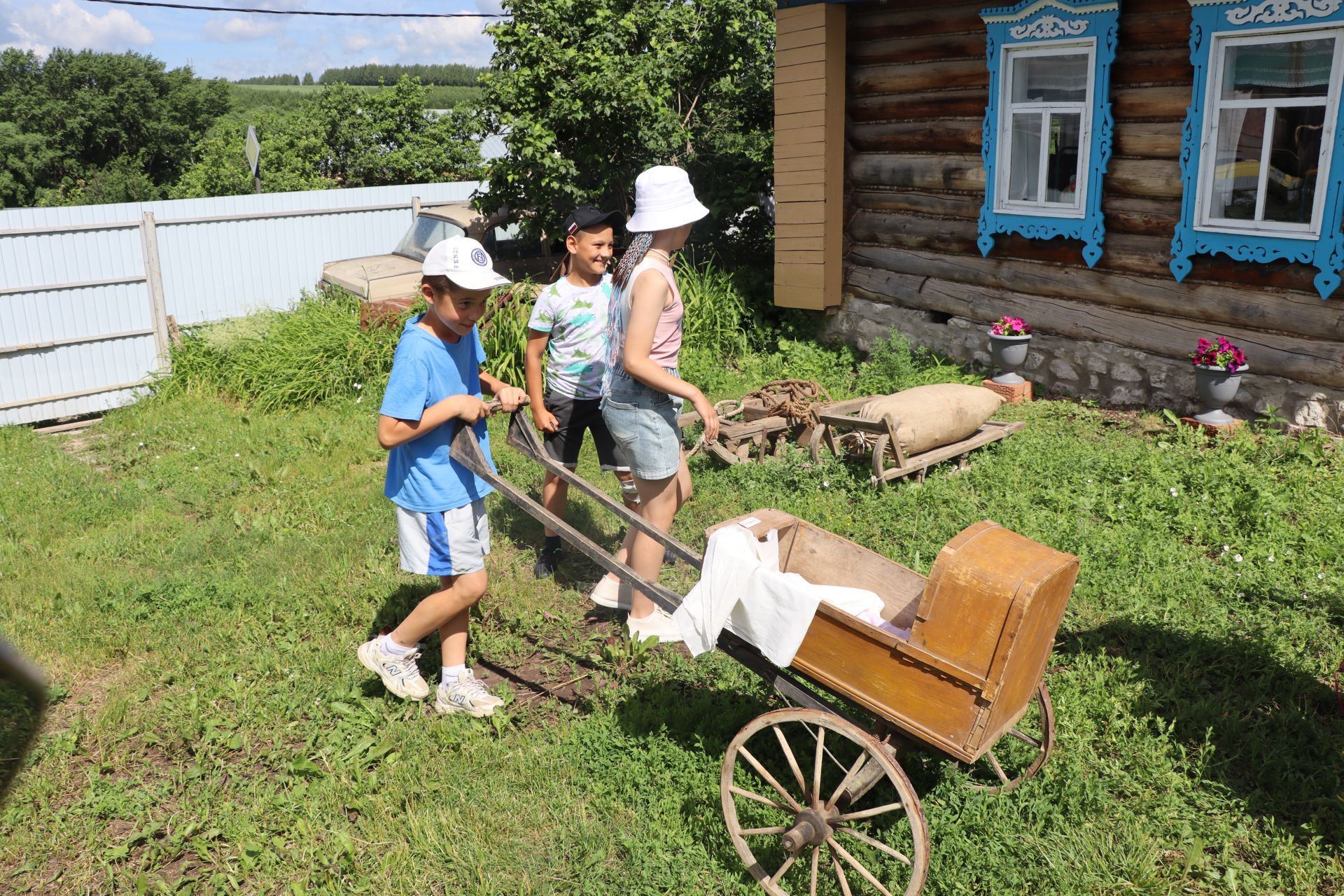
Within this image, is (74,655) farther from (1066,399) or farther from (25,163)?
(25,163)

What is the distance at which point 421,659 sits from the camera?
4883 mm

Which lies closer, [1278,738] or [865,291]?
[1278,738]

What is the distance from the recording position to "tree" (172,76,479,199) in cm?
2495

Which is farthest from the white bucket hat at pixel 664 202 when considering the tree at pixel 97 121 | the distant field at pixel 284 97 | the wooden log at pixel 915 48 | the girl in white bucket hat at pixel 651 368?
the distant field at pixel 284 97

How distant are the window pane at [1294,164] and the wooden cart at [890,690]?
518 centimetres

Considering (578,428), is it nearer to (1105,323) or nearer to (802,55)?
(1105,323)

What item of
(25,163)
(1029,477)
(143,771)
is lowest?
(143,771)

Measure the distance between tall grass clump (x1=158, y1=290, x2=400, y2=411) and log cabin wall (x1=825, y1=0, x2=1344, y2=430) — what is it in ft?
15.2

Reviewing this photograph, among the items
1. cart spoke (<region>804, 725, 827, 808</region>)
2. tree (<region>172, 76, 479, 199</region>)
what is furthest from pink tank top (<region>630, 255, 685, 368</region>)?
tree (<region>172, 76, 479, 199</region>)

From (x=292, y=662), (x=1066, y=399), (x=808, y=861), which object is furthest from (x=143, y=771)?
(x=1066, y=399)

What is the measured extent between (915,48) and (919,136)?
75 cm

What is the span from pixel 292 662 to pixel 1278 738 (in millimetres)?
4180

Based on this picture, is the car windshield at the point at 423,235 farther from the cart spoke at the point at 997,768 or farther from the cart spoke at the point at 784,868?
the cart spoke at the point at 784,868

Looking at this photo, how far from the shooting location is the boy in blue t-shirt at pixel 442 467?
3.77 metres
